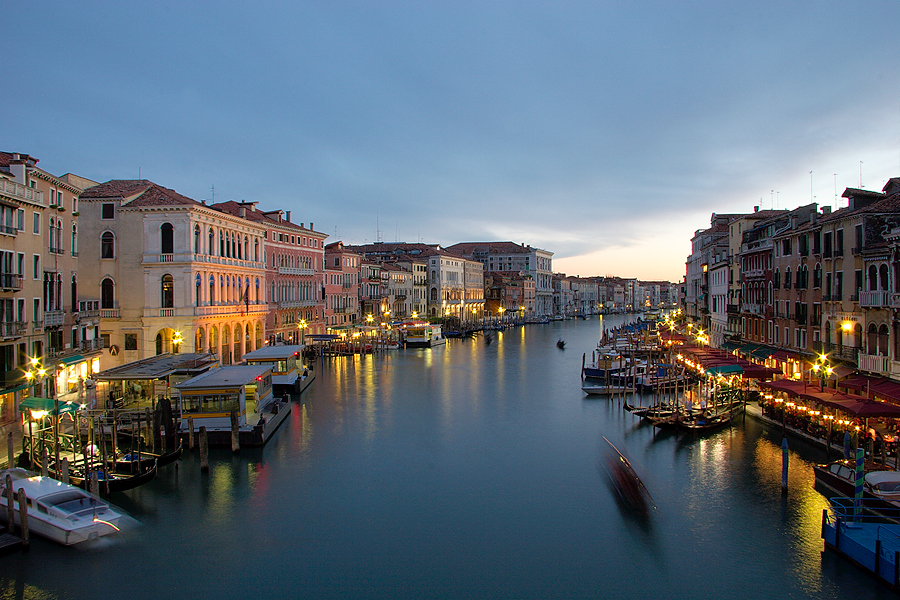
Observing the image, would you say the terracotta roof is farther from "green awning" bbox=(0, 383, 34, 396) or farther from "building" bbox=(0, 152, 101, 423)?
"green awning" bbox=(0, 383, 34, 396)

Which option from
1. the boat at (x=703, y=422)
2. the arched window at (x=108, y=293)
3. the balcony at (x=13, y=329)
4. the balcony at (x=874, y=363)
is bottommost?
the boat at (x=703, y=422)

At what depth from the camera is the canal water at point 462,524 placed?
30.1 ft

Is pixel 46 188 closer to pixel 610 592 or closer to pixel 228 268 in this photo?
pixel 228 268

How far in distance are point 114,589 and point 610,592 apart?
23.5 feet

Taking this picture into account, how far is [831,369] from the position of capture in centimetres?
1627

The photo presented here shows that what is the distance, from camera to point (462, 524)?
11.3m

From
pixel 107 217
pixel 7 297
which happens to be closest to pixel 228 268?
pixel 107 217

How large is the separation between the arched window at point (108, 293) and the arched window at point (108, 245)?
95cm

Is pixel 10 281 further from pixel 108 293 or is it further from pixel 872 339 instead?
pixel 872 339

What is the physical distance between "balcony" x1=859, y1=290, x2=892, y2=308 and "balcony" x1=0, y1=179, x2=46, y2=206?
21.5 meters

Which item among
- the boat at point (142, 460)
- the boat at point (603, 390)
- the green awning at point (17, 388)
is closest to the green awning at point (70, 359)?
the green awning at point (17, 388)

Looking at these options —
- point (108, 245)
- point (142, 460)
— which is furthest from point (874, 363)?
point (108, 245)

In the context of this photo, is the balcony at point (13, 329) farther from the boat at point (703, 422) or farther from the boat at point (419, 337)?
Result: the boat at point (419, 337)

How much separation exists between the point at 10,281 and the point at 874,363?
70.8ft
